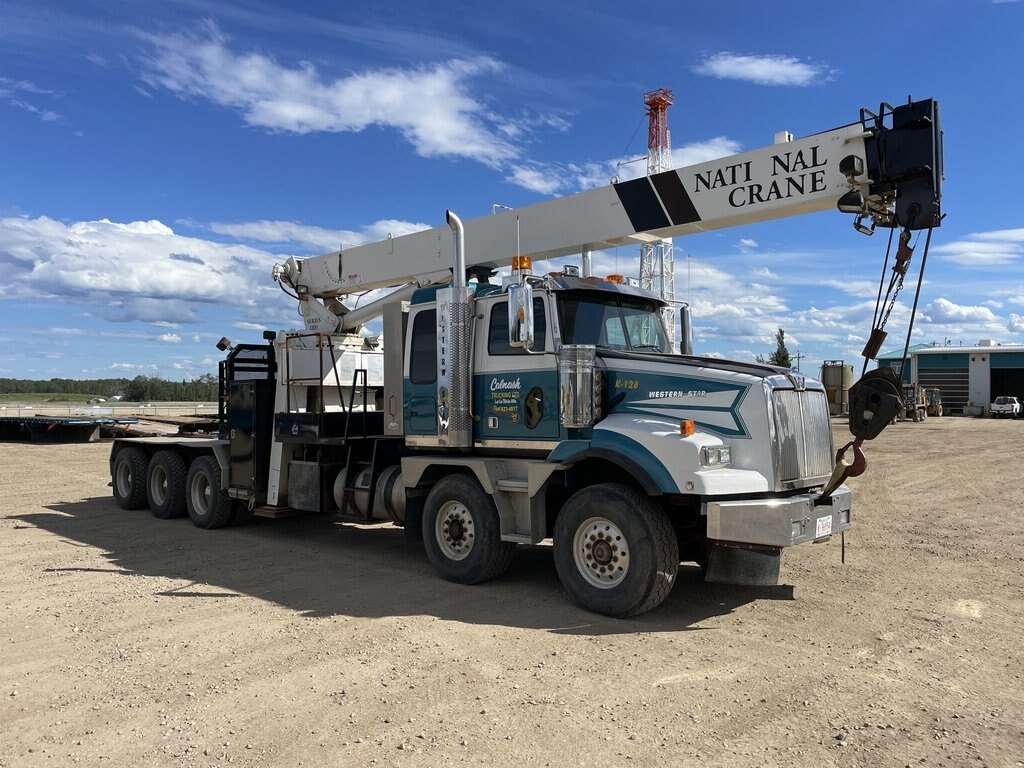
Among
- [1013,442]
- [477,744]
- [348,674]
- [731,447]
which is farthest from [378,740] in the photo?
[1013,442]

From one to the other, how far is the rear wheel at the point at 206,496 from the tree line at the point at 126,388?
57.6 meters

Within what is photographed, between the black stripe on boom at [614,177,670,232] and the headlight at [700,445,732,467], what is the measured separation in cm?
253

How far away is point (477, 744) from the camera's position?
4.20m

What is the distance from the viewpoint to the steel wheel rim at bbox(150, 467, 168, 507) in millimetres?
12516

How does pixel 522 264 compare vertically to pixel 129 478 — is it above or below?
above

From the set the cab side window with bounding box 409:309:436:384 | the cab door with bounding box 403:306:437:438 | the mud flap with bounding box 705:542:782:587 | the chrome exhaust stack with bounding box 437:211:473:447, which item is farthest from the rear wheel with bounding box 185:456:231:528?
the mud flap with bounding box 705:542:782:587

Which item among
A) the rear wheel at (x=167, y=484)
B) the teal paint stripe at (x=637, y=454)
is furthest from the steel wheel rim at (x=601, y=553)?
the rear wheel at (x=167, y=484)

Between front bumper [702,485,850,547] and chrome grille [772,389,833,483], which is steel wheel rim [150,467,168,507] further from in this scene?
chrome grille [772,389,833,483]

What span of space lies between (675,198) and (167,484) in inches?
356

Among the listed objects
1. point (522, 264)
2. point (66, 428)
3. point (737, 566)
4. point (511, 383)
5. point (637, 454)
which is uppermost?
point (522, 264)

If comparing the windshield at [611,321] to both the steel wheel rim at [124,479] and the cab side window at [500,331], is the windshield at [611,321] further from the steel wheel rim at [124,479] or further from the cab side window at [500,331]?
the steel wheel rim at [124,479]

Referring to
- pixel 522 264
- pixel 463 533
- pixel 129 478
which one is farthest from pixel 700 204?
pixel 129 478

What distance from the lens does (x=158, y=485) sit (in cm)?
1258

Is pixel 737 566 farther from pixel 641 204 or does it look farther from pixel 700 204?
pixel 641 204
